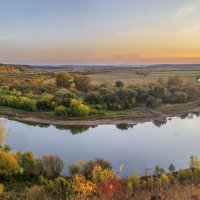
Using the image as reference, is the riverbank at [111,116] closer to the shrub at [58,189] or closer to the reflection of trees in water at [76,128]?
the reflection of trees in water at [76,128]

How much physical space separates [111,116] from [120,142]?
958 centimetres

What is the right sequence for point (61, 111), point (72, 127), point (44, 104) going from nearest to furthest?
point (72, 127)
point (61, 111)
point (44, 104)

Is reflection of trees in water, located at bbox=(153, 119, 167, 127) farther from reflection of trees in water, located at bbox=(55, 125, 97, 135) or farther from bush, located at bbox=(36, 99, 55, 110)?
bush, located at bbox=(36, 99, 55, 110)

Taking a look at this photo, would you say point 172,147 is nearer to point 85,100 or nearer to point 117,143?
point 117,143

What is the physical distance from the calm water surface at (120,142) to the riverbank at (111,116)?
137 cm

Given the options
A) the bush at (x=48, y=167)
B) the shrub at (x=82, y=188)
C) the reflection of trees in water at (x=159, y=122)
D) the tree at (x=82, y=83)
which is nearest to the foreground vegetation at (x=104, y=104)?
the reflection of trees in water at (x=159, y=122)

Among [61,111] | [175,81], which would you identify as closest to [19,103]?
[61,111]

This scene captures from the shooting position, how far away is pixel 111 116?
36469mm

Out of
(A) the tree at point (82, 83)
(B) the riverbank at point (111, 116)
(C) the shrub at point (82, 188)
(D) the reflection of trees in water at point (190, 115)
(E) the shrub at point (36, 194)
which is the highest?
(A) the tree at point (82, 83)

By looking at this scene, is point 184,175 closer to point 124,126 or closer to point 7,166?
point 7,166

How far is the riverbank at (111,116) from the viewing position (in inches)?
1384

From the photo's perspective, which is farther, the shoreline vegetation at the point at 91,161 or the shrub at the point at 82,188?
the shoreline vegetation at the point at 91,161

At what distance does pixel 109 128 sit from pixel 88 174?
52.0ft

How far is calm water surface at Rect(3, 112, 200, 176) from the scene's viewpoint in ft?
72.9
